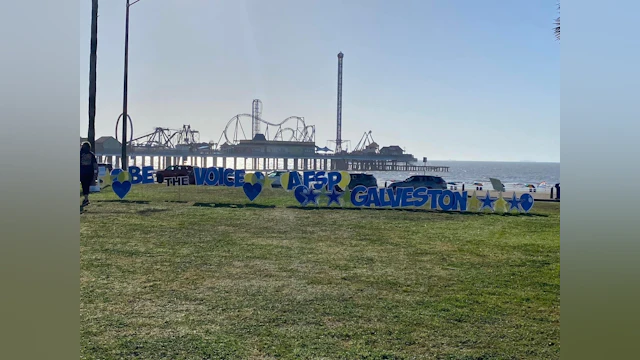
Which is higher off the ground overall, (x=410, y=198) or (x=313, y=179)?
(x=313, y=179)

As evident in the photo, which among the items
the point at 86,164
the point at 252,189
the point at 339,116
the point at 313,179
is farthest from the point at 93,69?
the point at 339,116

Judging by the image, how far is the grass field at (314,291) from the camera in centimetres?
378

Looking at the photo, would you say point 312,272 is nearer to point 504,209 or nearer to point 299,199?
point 299,199

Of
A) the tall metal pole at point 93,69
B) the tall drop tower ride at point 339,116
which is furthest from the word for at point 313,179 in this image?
the tall drop tower ride at point 339,116

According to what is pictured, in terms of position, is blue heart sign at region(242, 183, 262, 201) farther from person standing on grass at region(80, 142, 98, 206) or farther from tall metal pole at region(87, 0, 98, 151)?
tall metal pole at region(87, 0, 98, 151)

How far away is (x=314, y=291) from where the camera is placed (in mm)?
5219

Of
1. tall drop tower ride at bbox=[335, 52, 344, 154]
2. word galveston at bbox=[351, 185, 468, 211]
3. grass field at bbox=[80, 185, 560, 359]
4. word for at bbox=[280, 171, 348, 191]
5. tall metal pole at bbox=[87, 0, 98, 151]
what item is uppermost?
tall drop tower ride at bbox=[335, 52, 344, 154]

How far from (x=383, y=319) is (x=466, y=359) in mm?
926

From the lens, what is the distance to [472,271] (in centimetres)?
628

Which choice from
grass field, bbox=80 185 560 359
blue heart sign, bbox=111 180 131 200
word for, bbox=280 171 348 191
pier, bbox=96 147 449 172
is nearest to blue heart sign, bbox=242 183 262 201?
word for, bbox=280 171 348 191

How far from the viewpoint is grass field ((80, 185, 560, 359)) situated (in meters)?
3.78

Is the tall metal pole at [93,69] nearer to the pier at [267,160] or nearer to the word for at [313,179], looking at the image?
the word for at [313,179]

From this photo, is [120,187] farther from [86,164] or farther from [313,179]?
[313,179]
